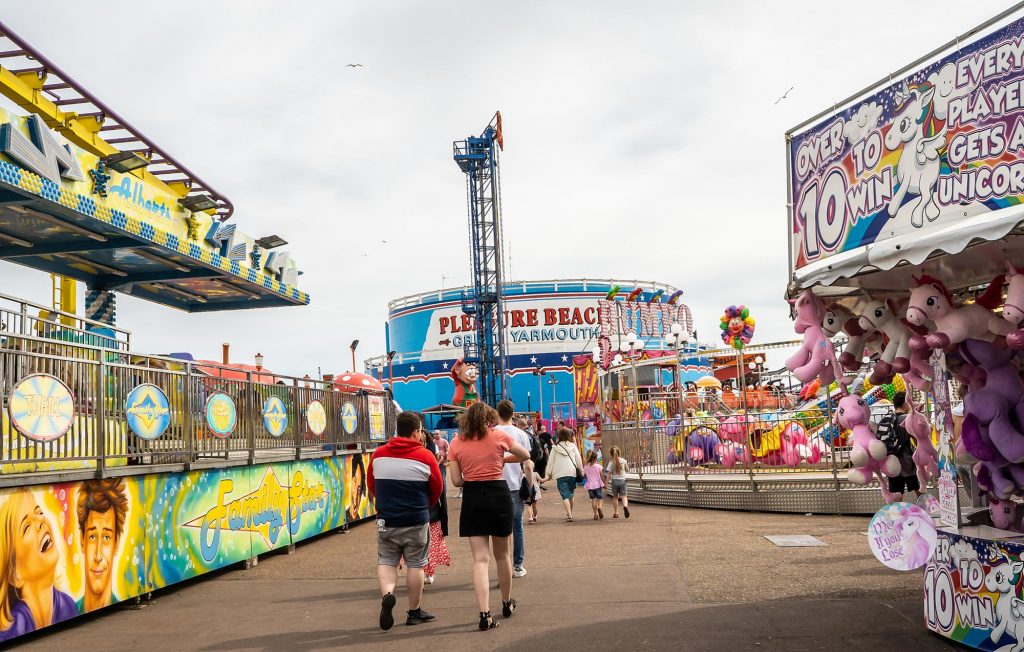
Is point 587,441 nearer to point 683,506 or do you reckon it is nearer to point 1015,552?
point 683,506

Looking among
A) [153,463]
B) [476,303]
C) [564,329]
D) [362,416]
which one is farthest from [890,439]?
[564,329]

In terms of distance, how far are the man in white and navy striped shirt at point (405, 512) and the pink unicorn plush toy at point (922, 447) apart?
3947 millimetres

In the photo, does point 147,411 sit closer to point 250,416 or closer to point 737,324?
point 250,416

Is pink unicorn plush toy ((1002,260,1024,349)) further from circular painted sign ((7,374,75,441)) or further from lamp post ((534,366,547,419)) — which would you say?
lamp post ((534,366,547,419))

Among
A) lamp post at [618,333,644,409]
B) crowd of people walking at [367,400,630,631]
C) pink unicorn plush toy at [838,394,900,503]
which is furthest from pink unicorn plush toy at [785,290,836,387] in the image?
lamp post at [618,333,644,409]

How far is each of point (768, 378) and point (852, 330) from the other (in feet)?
80.3

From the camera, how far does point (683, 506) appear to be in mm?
17406

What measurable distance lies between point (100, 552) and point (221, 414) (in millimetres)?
2962

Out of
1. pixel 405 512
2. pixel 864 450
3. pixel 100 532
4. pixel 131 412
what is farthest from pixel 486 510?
pixel 131 412

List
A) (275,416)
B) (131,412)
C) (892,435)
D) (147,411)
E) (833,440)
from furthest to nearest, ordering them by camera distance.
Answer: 1. (833,440)
2. (275,416)
3. (147,411)
4. (131,412)
5. (892,435)

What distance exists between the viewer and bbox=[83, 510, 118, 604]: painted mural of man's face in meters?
8.02

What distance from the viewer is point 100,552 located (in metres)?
8.18

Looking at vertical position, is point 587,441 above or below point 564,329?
below

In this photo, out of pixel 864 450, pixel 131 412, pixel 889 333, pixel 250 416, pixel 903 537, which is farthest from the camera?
pixel 250 416
